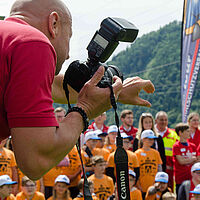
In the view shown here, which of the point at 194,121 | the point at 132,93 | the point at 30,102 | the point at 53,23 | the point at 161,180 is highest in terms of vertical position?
the point at 53,23

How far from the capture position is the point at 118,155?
1683mm

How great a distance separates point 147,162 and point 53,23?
18.7ft

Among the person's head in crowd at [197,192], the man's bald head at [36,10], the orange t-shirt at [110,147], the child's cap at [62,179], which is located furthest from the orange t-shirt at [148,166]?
the man's bald head at [36,10]

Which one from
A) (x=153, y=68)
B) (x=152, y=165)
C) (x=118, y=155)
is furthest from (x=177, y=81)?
(x=118, y=155)

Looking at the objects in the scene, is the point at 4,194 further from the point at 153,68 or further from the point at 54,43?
the point at 153,68

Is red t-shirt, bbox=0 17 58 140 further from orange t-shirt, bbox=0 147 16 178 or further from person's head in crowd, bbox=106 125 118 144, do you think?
person's head in crowd, bbox=106 125 118 144

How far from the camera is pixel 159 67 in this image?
74562mm

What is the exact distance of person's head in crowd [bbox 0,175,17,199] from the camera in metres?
5.75

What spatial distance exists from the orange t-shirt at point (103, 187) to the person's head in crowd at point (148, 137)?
0.93 metres

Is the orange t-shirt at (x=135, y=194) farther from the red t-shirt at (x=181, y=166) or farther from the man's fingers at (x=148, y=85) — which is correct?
the man's fingers at (x=148, y=85)

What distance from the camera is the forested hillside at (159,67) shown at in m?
62.4

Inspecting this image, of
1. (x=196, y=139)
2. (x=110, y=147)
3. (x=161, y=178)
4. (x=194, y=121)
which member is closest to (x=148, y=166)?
(x=161, y=178)

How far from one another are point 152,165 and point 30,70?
6004 millimetres

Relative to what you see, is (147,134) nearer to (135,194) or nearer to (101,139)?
(101,139)
